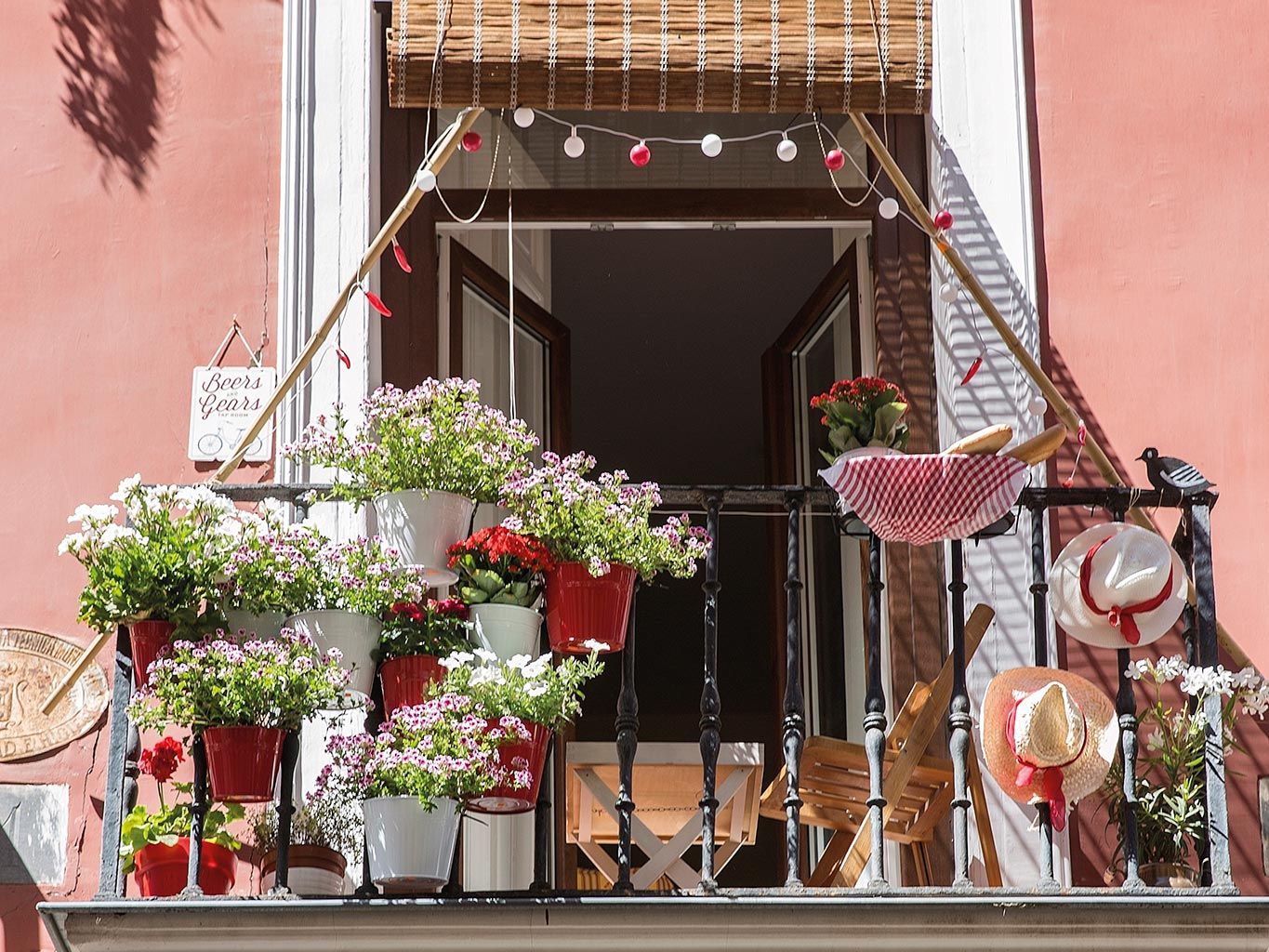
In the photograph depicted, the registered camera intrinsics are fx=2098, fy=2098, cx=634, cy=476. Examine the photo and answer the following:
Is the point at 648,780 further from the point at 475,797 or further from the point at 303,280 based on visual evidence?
the point at 303,280

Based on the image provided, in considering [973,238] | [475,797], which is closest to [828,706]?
[973,238]

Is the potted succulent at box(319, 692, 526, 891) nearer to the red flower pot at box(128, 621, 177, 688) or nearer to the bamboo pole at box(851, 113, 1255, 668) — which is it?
the red flower pot at box(128, 621, 177, 688)

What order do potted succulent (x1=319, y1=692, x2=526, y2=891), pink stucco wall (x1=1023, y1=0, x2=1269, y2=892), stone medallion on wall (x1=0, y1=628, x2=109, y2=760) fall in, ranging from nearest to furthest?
potted succulent (x1=319, y1=692, x2=526, y2=891), stone medallion on wall (x1=0, y1=628, x2=109, y2=760), pink stucco wall (x1=1023, y1=0, x2=1269, y2=892)

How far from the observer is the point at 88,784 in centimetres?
546

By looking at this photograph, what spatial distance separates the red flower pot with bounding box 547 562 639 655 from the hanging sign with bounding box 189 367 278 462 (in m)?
1.25

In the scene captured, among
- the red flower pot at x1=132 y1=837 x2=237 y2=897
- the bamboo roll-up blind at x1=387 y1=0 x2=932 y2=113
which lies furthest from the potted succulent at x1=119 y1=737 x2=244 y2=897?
the bamboo roll-up blind at x1=387 y1=0 x2=932 y2=113

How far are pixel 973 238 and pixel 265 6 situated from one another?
215cm

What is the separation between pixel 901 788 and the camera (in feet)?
16.7

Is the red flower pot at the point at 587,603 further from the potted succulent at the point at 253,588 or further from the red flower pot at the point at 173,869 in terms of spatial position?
the red flower pot at the point at 173,869

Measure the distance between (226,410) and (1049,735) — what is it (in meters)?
2.39

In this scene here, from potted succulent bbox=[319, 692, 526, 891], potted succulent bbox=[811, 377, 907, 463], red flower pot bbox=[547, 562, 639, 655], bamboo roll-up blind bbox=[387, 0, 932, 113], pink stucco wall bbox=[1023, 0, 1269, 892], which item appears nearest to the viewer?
potted succulent bbox=[319, 692, 526, 891]

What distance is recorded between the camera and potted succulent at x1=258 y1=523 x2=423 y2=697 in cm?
470

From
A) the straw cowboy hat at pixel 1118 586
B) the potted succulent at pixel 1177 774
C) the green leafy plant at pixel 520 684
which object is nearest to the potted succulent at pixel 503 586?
the green leafy plant at pixel 520 684

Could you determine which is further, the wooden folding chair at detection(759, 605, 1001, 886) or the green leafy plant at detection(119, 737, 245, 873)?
the wooden folding chair at detection(759, 605, 1001, 886)
